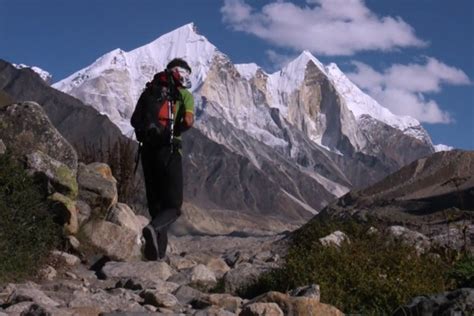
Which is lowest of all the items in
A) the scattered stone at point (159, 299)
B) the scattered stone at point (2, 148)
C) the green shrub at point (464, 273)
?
the scattered stone at point (159, 299)

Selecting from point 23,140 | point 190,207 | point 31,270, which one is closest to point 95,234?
point 23,140

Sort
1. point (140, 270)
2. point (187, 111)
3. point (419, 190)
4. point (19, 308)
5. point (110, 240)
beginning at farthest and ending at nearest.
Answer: point (419, 190), point (110, 240), point (140, 270), point (187, 111), point (19, 308)

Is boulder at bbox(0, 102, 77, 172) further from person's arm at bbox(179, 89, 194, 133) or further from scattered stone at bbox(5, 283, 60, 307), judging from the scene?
scattered stone at bbox(5, 283, 60, 307)

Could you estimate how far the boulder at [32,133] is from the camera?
38.9 feet

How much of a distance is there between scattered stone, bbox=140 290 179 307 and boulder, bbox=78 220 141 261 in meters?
4.05

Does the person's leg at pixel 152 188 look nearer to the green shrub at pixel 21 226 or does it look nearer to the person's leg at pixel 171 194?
the person's leg at pixel 171 194

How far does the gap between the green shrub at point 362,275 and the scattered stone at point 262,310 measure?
0.63m

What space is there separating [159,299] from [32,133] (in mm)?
5651

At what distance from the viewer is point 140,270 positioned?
9781mm

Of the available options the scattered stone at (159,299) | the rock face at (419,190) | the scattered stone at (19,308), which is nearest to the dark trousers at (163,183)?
the scattered stone at (159,299)

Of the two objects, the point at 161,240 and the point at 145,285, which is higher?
the point at 161,240

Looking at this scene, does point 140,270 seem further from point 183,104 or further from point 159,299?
point 159,299

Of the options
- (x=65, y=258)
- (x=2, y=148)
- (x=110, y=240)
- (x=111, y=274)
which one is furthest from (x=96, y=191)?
(x=111, y=274)

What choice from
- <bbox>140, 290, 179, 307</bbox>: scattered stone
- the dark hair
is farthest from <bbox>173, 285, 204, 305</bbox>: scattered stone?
the dark hair
